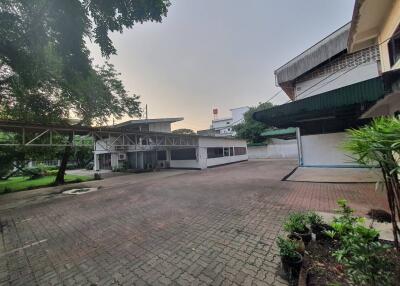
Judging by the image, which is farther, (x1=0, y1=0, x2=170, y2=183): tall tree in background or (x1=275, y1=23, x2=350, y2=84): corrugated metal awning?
(x1=275, y1=23, x2=350, y2=84): corrugated metal awning

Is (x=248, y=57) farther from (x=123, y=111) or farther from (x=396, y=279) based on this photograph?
(x=396, y=279)

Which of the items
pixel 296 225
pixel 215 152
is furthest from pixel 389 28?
pixel 215 152

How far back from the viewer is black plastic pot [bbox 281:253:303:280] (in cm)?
229

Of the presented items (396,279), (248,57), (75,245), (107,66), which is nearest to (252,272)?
(396,279)

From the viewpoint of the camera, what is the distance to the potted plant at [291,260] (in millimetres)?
2293

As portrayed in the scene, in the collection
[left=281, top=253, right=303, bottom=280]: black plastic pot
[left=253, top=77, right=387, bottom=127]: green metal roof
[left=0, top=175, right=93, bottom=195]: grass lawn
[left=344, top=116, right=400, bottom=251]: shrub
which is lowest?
[left=0, top=175, right=93, bottom=195]: grass lawn

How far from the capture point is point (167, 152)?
65.8 ft

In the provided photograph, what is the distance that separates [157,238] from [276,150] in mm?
25289

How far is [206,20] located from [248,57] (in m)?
4.77

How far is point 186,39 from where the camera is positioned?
10.4m

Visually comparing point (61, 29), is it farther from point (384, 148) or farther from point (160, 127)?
point (160, 127)

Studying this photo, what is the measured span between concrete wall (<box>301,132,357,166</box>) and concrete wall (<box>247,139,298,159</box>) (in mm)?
12184

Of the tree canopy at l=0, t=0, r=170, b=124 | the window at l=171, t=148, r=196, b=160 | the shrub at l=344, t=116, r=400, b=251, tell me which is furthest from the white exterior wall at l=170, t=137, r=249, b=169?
the shrub at l=344, t=116, r=400, b=251

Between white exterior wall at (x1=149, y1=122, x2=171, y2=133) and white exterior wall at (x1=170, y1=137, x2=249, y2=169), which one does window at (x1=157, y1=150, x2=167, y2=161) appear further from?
white exterior wall at (x1=149, y1=122, x2=171, y2=133)
